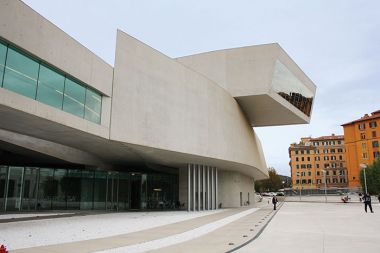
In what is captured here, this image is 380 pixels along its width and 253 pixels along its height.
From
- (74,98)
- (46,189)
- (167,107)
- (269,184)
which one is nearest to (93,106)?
(74,98)

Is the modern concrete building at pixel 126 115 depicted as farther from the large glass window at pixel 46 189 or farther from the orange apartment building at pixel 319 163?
the orange apartment building at pixel 319 163

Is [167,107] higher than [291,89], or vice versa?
[291,89]

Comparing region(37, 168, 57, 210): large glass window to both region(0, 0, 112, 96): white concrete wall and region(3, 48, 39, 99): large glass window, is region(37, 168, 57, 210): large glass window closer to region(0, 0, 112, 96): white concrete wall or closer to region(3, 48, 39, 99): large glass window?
region(0, 0, 112, 96): white concrete wall

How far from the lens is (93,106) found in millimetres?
20031

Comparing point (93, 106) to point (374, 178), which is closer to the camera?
point (93, 106)

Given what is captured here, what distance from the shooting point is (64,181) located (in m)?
29.0

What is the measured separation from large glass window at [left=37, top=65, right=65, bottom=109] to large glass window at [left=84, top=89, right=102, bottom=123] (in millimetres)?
2064

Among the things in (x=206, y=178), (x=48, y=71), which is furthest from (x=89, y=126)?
(x=206, y=178)

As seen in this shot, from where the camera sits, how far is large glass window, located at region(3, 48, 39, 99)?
14617 millimetres

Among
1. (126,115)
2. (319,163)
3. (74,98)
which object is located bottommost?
(126,115)

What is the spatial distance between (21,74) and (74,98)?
12.2 feet

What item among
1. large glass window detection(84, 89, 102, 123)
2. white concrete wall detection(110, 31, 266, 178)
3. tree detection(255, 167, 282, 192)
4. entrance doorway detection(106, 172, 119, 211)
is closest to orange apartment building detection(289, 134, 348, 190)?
tree detection(255, 167, 282, 192)

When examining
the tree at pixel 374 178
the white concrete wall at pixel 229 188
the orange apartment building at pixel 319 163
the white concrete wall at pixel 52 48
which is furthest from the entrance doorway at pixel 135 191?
the orange apartment building at pixel 319 163

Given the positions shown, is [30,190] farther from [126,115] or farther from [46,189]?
[126,115]
